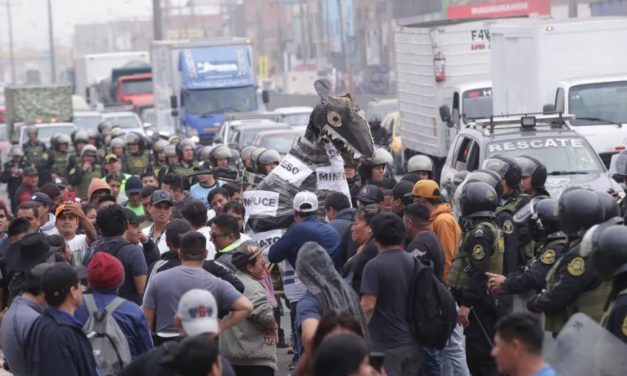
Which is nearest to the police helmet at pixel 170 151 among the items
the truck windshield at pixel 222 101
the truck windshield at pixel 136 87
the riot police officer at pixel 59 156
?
the riot police officer at pixel 59 156

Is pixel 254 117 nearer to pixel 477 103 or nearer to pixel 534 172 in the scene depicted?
pixel 477 103

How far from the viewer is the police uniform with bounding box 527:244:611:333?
288 inches

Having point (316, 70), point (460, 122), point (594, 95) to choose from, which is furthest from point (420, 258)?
point (316, 70)

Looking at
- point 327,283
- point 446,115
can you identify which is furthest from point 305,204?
point 446,115

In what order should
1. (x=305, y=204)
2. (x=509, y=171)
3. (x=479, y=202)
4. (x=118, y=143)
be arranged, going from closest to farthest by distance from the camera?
(x=479, y=202)
(x=305, y=204)
(x=509, y=171)
(x=118, y=143)

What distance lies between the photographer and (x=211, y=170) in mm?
14641

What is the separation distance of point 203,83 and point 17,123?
8.10 meters

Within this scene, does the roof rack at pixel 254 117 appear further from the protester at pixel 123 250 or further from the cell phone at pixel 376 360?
the cell phone at pixel 376 360

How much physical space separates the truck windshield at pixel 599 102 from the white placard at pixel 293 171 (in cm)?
894

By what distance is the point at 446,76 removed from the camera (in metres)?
27.9

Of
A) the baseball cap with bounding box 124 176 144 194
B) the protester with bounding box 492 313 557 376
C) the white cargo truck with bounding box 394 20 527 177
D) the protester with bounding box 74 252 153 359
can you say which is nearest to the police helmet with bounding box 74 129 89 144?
the white cargo truck with bounding box 394 20 527 177

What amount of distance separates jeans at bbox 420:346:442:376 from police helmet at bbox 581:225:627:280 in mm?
2016

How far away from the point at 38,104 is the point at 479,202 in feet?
126

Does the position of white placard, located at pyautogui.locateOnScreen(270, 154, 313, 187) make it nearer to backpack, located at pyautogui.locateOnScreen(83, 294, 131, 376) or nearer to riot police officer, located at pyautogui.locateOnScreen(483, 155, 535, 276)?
riot police officer, located at pyautogui.locateOnScreen(483, 155, 535, 276)
